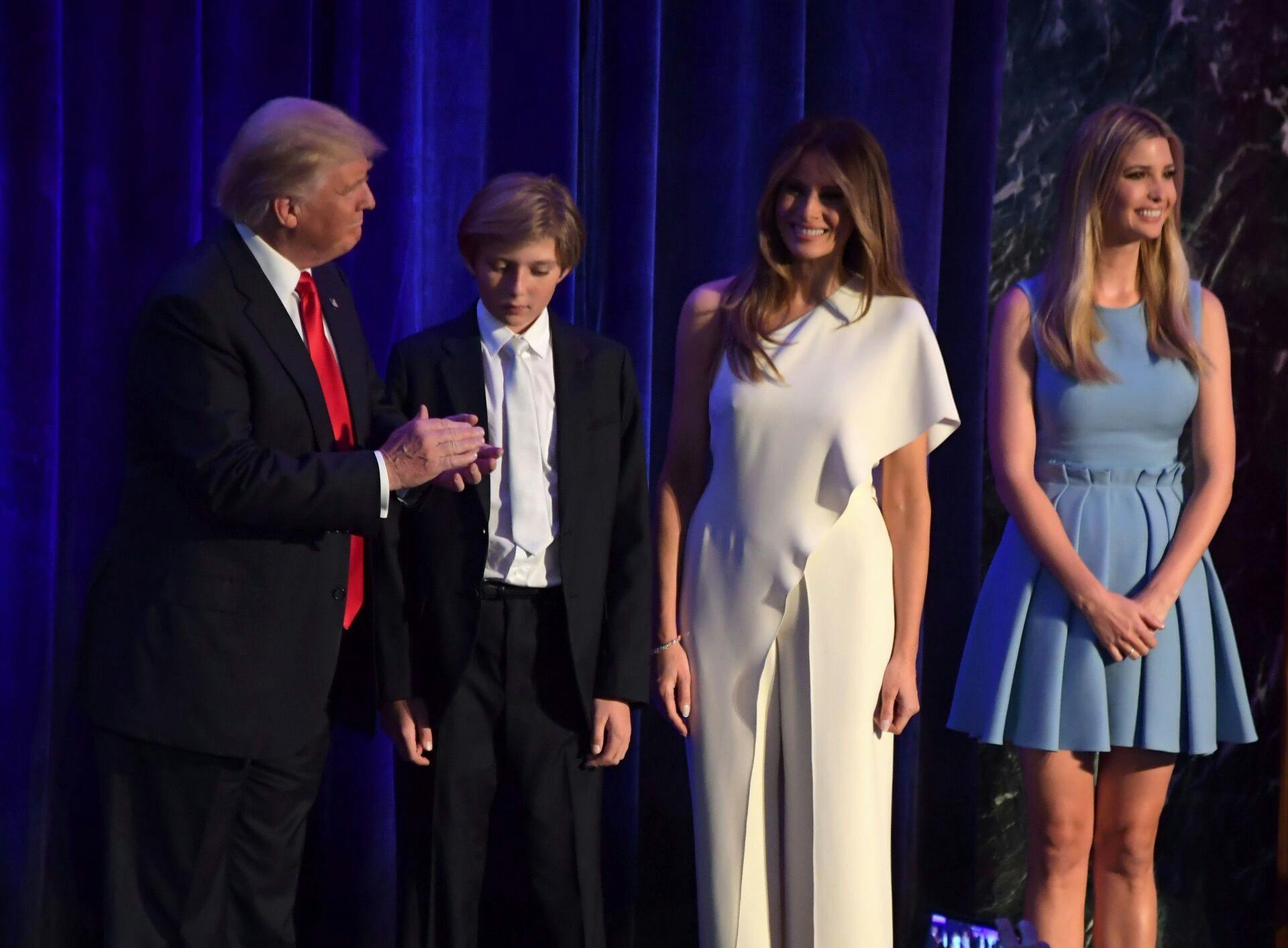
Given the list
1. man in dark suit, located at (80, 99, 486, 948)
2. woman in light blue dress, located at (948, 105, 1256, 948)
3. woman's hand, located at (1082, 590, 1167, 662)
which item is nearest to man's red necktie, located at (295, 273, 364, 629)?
man in dark suit, located at (80, 99, 486, 948)

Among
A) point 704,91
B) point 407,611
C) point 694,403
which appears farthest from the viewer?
point 704,91

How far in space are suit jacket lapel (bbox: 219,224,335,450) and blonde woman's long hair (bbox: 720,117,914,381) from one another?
66 cm

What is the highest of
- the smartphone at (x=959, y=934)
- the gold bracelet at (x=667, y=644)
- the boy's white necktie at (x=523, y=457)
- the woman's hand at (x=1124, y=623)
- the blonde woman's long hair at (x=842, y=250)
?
the blonde woman's long hair at (x=842, y=250)

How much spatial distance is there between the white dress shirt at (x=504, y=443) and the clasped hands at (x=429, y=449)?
149mm

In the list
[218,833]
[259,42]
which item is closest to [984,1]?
[259,42]

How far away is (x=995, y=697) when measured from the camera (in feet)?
7.81

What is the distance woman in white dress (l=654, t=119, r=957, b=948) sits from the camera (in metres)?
2.12

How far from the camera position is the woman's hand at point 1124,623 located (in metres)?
2.31

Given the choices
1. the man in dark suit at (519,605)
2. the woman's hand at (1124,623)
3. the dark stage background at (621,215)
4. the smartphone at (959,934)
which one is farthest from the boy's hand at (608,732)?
the woman's hand at (1124,623)

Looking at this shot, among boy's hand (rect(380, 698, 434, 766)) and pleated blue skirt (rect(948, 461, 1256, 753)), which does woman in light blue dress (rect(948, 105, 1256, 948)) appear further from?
boy's hand (rect(380, 698, 434, 766))

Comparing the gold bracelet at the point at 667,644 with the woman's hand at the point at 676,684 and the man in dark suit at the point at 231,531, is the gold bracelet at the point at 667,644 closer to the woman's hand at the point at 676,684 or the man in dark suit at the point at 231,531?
the woman's hand at the point at 676,684

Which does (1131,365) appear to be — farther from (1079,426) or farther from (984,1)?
(984,1)

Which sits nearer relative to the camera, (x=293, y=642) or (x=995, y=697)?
(x=293, y=642)

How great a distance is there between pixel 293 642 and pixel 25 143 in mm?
1076
